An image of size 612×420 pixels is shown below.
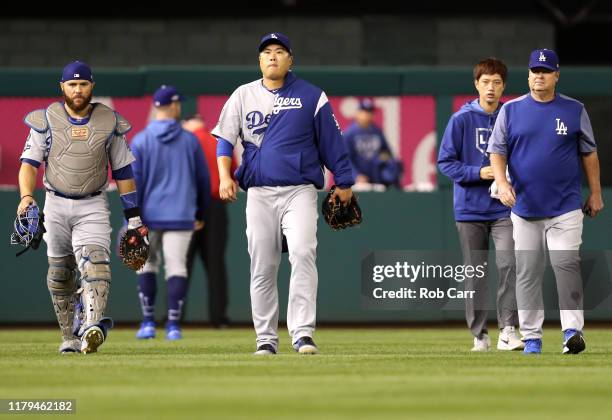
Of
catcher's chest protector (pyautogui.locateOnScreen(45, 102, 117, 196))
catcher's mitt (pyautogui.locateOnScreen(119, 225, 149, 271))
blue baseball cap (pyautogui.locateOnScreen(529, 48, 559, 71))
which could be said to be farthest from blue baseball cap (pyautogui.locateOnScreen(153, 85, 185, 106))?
blue baseball cap (pyautogui.locateOnScreen(529, 48, 559, 71))

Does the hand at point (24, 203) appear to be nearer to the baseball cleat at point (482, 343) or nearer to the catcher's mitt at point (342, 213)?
the catcher's mitt at point (342, 213)

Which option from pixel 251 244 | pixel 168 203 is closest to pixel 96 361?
pixel 251 244

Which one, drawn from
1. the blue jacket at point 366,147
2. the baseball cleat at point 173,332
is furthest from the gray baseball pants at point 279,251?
the blue jacket at point 366,147

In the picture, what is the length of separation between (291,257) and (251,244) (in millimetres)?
338

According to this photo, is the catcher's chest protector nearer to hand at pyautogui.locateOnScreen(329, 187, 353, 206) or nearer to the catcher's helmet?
the catcher's helmet

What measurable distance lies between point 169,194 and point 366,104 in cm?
353

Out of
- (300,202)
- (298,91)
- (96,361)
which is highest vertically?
(298,91)

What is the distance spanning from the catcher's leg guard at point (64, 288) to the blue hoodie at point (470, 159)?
2.90 metres

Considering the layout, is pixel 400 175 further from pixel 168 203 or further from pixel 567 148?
pixel 567 148

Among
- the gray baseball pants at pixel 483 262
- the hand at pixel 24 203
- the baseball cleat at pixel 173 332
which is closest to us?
the hand at pixel 24 203

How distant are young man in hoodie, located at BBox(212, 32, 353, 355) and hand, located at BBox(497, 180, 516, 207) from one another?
3.44 feet

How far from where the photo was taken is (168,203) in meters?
14.7

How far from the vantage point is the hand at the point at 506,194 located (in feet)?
35.5

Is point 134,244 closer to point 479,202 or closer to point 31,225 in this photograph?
point 31,225
